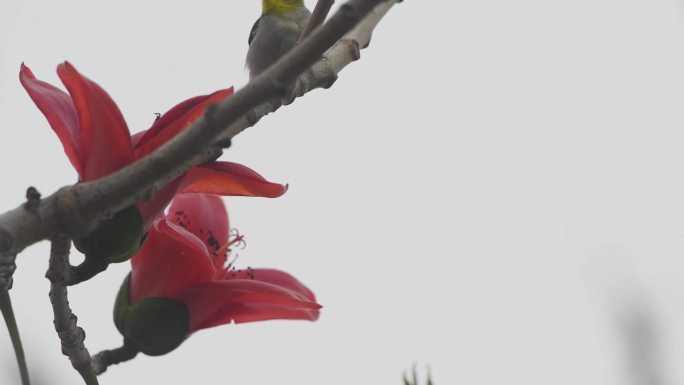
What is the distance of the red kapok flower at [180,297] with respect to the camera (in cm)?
137

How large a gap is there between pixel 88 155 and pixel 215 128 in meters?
0.36

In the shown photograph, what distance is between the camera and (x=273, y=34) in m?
4.17

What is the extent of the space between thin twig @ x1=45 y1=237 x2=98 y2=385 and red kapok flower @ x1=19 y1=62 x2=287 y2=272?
6 cm

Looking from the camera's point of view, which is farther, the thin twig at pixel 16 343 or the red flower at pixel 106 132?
the red flower at pixel 106 132

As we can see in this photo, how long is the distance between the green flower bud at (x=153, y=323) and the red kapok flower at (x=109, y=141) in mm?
138

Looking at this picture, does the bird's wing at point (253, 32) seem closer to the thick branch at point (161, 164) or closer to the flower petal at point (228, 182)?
the flower petal at point (228, 182)

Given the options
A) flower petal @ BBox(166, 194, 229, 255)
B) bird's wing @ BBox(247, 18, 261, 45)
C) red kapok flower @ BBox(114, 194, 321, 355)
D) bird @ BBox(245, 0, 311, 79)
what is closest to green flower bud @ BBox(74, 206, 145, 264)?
red kapok flower @ BBox(114, 194, 321, 355)

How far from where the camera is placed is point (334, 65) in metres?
1.55

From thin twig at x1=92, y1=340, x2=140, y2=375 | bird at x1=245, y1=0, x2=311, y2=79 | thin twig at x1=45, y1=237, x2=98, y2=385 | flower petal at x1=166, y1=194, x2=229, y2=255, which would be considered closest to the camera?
thin twig at x1=45, y1=237, x2=98, y2=385

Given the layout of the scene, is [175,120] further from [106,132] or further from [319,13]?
[319,13]

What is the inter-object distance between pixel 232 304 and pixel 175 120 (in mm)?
319

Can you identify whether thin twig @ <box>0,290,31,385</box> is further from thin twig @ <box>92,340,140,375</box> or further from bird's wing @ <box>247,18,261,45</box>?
bird's wing @ <box>247,18,261,45</box>

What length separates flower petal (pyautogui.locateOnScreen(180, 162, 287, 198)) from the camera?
4.22 feet

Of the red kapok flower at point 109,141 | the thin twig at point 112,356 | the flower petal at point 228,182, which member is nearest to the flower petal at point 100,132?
the red kapok flower at point 109,141
